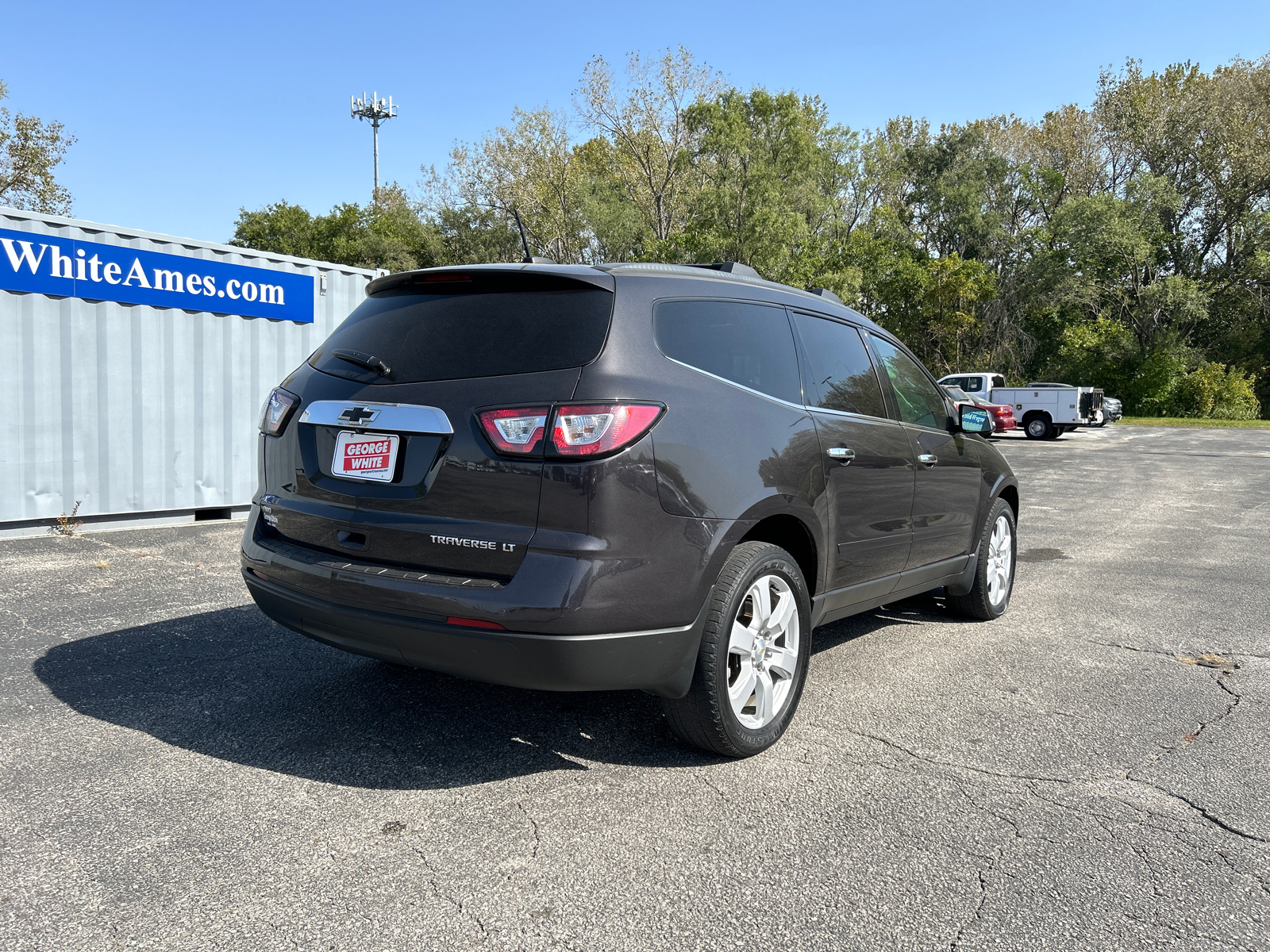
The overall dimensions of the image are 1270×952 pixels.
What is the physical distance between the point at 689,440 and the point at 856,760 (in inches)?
56.5

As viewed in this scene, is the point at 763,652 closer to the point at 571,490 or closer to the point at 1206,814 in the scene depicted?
the point at 571,490

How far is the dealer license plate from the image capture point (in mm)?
3076

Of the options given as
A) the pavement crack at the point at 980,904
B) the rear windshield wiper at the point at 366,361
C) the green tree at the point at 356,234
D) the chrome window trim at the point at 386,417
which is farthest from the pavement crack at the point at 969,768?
the green tree at the point at 356,234

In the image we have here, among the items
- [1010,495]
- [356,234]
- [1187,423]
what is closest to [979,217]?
[1187,423]

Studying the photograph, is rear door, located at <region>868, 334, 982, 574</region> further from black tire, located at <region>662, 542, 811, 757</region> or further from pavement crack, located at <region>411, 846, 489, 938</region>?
pavement crack, located at <region>411, 846, 489, 938</region>

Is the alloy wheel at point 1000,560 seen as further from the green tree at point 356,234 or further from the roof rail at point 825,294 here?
the green tree at point 356,234

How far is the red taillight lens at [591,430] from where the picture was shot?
9.27ft

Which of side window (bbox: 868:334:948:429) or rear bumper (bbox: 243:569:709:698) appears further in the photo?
side window (bbox: 868:334:948:429)

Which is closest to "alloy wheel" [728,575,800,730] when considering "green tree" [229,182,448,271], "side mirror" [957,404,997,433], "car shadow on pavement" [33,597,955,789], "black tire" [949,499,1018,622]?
"car shadow on pavement" [33,597,955,789]

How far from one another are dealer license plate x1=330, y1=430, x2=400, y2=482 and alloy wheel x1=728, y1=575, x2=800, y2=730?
4.44 feet

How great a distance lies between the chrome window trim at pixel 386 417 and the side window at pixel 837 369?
5.50ft

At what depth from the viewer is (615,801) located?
3039 mm

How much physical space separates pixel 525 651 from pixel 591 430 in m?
0.72

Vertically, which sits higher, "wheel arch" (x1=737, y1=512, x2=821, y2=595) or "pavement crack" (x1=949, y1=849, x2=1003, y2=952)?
"wheel arch" (x1=737, y1=512, x2=821, y2=595)
